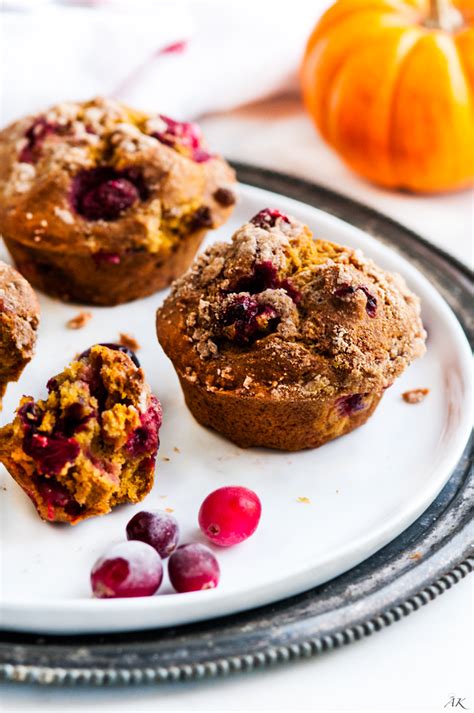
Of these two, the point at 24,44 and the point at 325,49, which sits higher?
the point at 325,49

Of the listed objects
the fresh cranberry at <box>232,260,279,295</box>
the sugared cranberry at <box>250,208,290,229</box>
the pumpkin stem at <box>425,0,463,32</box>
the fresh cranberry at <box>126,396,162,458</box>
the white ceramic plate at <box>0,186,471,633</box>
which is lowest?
the white ceramic plate at <box>0,186,471,633</box>

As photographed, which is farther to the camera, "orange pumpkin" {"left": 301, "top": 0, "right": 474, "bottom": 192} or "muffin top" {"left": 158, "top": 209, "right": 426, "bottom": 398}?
"orange pumpkin" {"left": 301, "top": 0, "right": 474, "bottom": 192}

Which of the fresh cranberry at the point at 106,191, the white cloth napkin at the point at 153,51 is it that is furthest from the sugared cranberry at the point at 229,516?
the white cloth napkin at the point at 153,51

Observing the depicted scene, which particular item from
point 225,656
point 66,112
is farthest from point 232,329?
point 66,112

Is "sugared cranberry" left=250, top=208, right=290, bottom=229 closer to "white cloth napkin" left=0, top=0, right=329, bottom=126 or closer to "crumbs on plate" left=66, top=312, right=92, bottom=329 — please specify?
"crumbs on plate" left=66, top=312, right=92, bottom=329

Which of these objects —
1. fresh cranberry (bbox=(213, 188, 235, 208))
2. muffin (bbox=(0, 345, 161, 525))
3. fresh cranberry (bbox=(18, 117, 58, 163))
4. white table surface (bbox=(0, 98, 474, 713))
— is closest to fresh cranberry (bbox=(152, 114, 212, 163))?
fresh cranberry (bbox=(213, 188, 235, 208))

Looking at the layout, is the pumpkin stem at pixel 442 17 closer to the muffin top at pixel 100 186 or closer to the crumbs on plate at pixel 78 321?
the muffin top at pixel 100 186

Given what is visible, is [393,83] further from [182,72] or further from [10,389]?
[10,389]
